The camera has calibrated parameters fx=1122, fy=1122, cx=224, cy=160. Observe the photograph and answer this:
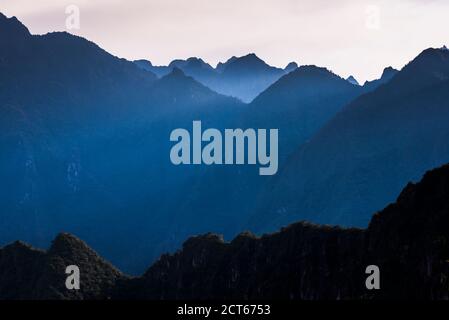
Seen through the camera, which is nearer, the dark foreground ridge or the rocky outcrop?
the dark foreground ridge

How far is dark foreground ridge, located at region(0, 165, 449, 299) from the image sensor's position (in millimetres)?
131375

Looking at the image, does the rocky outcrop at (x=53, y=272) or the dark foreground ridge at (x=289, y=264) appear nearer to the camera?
the dark foreground ridge at (x=289, y=264)

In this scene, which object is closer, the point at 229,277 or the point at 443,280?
the point at 443,280

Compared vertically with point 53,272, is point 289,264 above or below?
below

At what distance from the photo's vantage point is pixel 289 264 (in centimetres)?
15575

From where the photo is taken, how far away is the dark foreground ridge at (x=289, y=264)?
13138cm

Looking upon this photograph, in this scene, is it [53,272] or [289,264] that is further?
[53,272]
